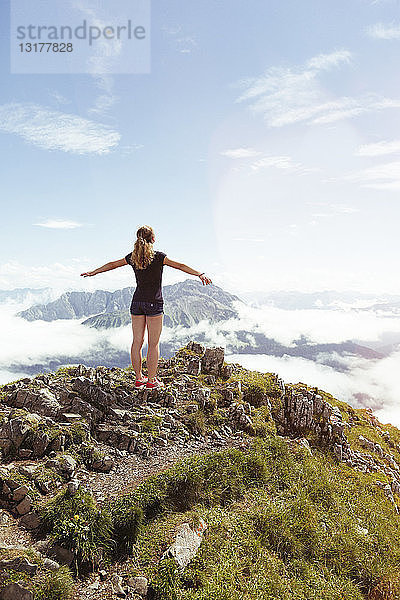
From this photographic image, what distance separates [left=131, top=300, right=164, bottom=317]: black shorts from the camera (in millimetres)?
9539

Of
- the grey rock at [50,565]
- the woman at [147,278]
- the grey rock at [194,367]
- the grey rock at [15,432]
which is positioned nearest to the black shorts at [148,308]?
the woman at [147,278]

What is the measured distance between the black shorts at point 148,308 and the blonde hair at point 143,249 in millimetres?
995

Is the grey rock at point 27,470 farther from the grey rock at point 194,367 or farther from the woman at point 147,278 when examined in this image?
the grey rock at point 194,367

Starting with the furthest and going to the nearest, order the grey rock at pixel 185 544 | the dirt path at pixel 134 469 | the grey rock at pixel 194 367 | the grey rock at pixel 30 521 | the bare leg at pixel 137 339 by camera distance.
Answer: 1. the grey rock at pixel 194 367
2. the dirt path at pixel 134 469
3. the grey rock at pixel 185 544
4. the grey rock at pixel 30 521
5. the bare leg at pixel 137 339

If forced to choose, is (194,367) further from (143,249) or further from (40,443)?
(143,249)

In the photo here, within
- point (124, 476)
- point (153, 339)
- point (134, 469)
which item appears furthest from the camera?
point (134, 469)

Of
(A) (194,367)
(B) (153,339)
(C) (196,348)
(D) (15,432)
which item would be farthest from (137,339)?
(C) (196,348)

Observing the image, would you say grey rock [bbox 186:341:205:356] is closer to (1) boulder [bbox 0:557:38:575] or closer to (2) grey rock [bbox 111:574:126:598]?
Result: (2) grey rock [bbox 111:574:126:598]

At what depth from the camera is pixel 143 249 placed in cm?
912

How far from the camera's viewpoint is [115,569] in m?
11.2

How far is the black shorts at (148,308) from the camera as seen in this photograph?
954cm

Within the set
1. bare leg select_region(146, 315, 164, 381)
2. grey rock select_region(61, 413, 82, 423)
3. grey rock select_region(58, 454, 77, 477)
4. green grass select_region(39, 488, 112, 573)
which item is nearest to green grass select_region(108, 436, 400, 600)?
green grass select_region(39, 488, 112, 573)

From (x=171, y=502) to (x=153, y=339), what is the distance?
26.2ft

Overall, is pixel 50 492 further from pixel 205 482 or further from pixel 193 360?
pixel 193 360
